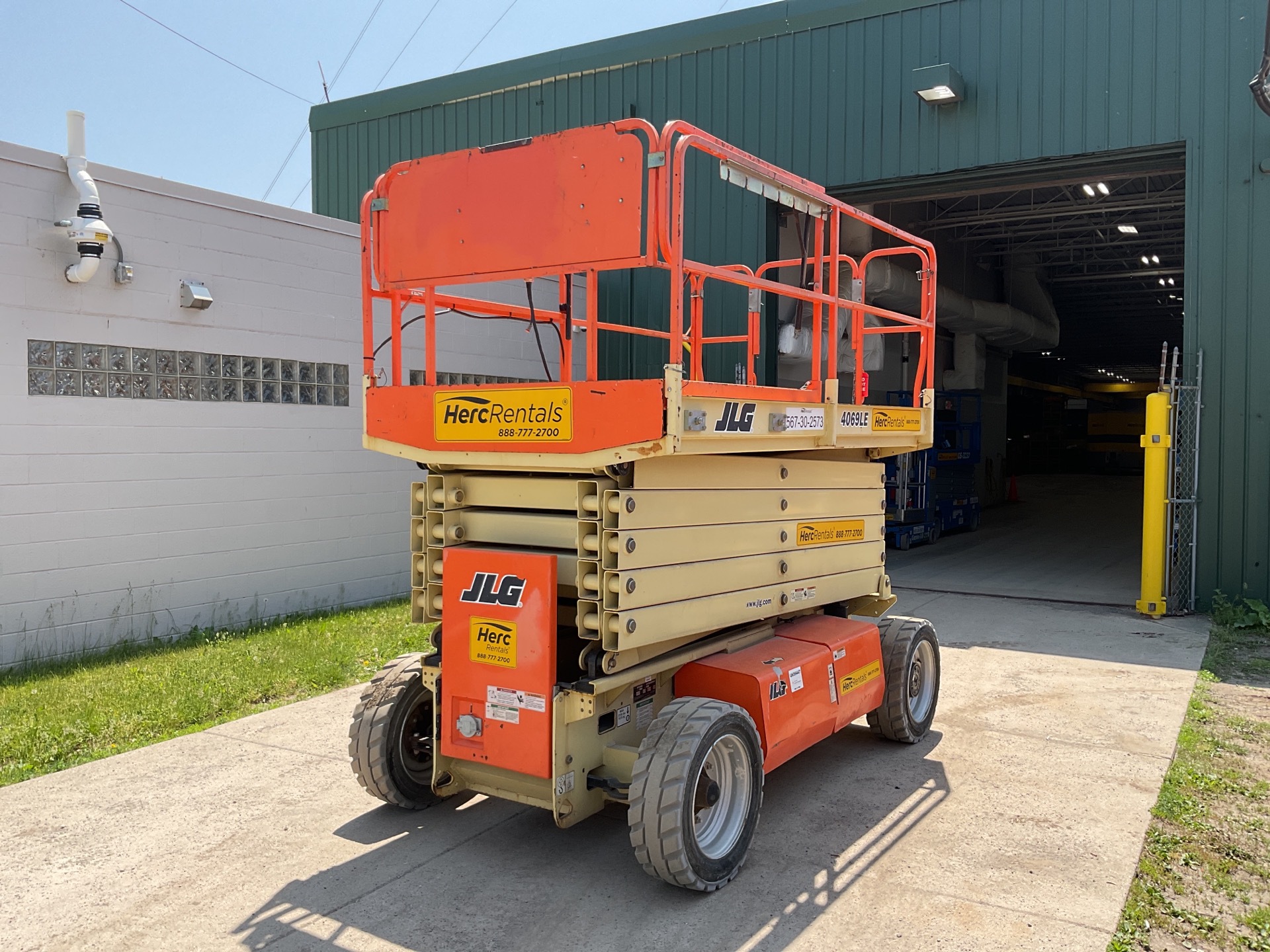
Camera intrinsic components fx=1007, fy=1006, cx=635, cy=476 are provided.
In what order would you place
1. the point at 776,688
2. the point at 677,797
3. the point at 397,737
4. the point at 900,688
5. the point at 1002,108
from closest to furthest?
the point at 677,797
the point at 776,688
the point at 397,737
the point at 900,688
the point at 1002,108

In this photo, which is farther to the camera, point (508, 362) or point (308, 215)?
point (508, 362)

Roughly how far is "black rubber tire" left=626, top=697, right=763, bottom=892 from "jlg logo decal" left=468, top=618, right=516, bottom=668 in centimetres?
68

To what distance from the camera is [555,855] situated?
4.57 meters

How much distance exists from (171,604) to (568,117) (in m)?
8.70

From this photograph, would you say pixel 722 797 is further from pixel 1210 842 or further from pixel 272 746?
pixel 272 746

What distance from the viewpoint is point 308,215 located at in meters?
9.80

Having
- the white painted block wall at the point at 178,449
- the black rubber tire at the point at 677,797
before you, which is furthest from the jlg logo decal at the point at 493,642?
the white painted block wall at the point at 178,449

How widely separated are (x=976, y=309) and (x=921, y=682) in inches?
565

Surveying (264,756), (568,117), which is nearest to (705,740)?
(264,756)

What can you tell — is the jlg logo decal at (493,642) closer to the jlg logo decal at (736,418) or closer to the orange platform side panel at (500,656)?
the orange platform side panel at (500,656)

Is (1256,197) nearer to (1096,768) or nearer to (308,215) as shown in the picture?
(1096,768)

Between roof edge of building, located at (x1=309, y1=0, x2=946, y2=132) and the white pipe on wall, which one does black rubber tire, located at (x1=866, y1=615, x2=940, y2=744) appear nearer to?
the white pipe on wall

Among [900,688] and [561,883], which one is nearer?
[561,883]

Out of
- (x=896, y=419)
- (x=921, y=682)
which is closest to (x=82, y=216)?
(x=896, y=419)
